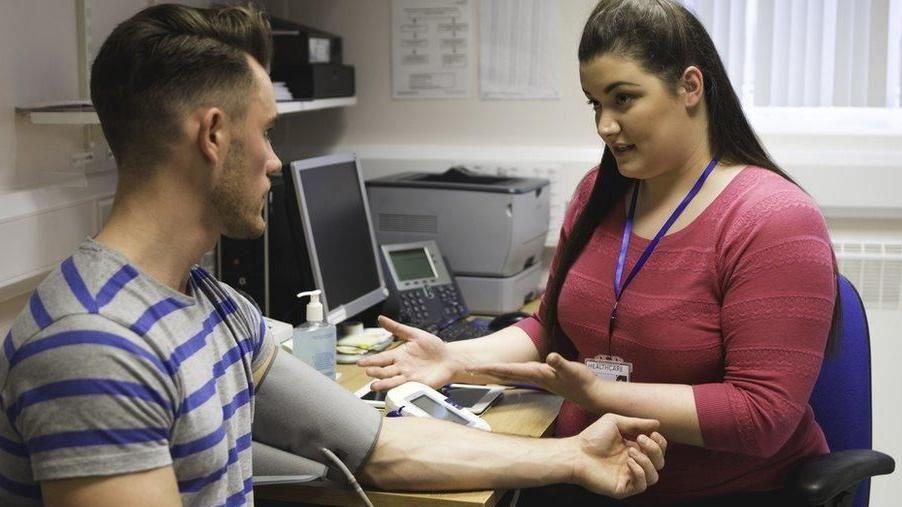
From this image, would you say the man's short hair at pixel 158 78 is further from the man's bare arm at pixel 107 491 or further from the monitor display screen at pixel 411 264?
the monitor display screen at pixel 411 264

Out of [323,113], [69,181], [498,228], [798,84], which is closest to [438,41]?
[323,113]

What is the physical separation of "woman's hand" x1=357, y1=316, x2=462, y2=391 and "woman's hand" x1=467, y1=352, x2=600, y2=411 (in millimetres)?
262

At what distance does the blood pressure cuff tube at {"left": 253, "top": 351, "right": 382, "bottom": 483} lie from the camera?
67.1 inches

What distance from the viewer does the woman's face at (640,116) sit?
1896 mm

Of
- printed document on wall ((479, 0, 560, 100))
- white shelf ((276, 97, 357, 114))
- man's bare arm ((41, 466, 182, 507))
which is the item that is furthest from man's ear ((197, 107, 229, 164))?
printed document on wall ((479, 0, 560, 100))

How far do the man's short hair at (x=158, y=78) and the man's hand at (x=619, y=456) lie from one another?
0.82 metres

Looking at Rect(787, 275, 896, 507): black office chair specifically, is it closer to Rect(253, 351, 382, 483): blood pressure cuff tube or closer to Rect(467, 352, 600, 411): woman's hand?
Rect(467, 352, 600, 411): woman's hand

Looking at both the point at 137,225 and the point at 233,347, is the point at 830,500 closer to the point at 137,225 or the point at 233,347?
the point at 233,347

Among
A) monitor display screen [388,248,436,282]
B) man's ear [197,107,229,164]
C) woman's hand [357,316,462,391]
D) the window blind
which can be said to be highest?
the window blind

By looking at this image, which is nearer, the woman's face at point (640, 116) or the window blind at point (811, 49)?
the woman's face at point (640, 116)

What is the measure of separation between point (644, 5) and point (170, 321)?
3.48 feet

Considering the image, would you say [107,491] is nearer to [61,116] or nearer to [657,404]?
[657,404]

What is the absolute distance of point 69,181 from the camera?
2.33 meters

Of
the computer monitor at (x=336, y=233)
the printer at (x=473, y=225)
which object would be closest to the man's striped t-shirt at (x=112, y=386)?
the computer monitor at (x=336, y=233)
